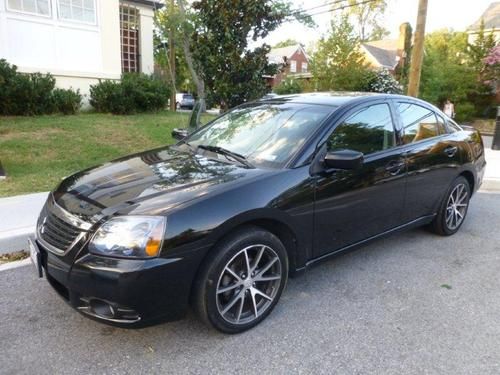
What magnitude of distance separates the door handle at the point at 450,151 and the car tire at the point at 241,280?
2436 mm

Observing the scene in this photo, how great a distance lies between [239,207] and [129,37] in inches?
637

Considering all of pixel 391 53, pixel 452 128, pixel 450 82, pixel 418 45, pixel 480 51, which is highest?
pixel 391 53

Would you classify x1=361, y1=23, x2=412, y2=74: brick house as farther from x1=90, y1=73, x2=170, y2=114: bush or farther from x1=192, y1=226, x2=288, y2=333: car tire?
x1=192, y1=226, x2=288, y2=333: car tire

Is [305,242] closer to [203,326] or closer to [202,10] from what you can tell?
[203,326]

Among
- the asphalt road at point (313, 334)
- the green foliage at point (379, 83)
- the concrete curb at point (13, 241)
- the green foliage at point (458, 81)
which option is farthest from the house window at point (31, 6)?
the green foliage at point (458, 81)

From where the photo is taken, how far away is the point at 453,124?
15.5 ft

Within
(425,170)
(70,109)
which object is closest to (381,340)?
(425,170)

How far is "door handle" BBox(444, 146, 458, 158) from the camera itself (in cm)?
429

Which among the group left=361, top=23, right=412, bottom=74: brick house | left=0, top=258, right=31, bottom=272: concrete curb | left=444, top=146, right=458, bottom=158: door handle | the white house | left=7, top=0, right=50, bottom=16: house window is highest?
left=361, top=23, right=412, bottom=74: brick house

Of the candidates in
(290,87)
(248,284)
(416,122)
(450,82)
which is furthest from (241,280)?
(450,82)

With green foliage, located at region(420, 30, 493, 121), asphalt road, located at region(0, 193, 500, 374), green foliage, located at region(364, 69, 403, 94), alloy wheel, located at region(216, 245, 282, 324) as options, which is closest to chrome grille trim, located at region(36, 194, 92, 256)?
asphalt road, located at region(0, 193, 500, 374)

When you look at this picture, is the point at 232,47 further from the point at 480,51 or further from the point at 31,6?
the point at 480,51

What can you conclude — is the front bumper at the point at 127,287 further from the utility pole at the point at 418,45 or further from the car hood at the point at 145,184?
the utility pole at the point at 418,45

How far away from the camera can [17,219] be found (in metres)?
4.46
